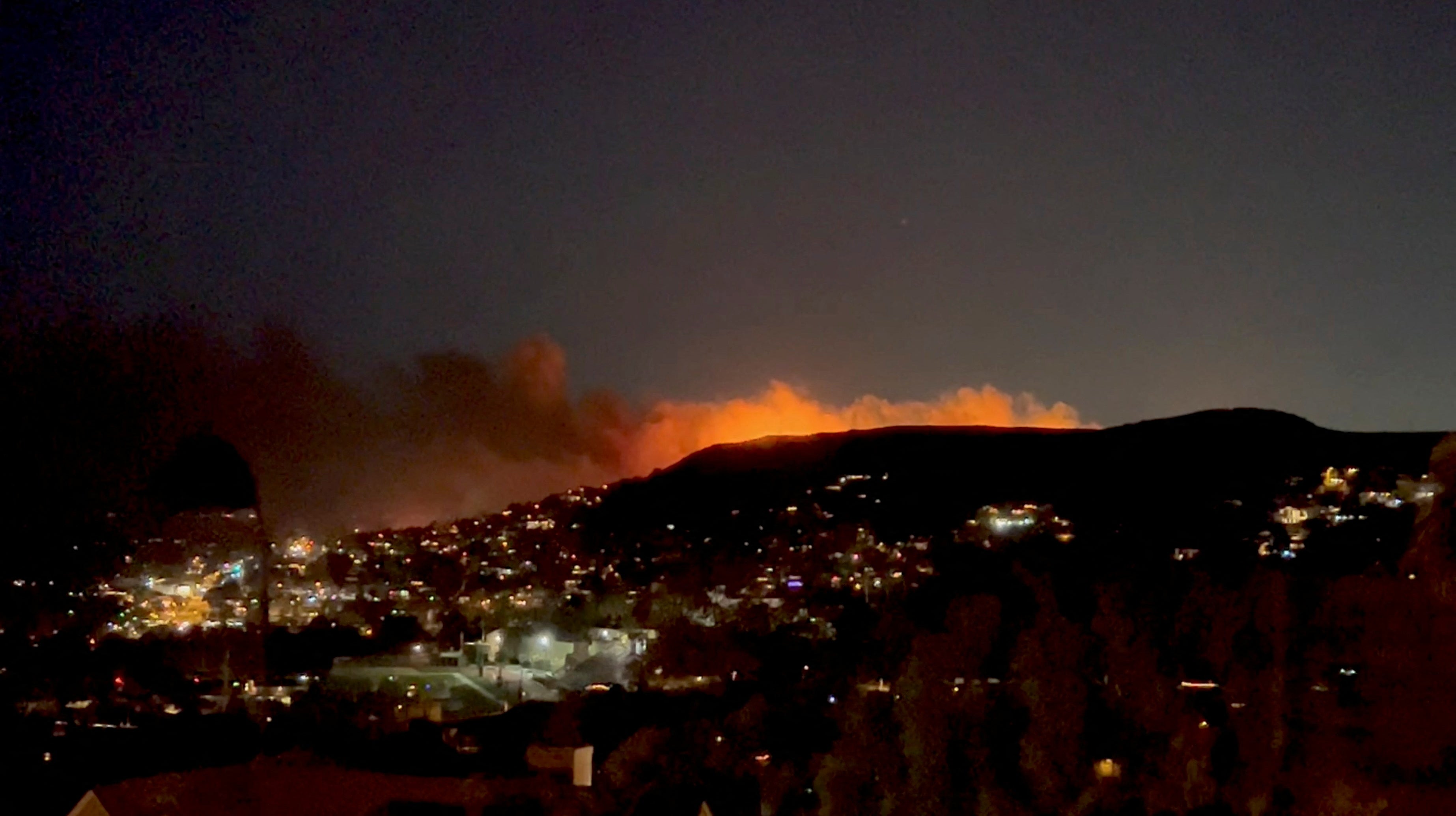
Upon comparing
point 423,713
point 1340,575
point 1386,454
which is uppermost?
point 1386,454

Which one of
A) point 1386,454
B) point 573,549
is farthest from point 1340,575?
point 573,549

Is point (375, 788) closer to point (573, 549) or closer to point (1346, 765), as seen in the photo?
point (1346, 765)

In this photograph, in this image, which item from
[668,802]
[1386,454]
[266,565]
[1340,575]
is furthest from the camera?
[1386,454]

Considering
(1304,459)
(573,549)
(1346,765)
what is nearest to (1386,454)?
(1304,459)

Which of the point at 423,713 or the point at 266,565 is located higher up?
the point at 266,565

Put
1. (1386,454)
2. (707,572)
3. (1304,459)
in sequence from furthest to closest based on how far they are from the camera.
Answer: (1304,459) → (1386,454) → (707,572)

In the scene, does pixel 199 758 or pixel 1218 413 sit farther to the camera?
pixel 1218 413

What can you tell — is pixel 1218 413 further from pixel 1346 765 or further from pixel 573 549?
pixel 1346 765
